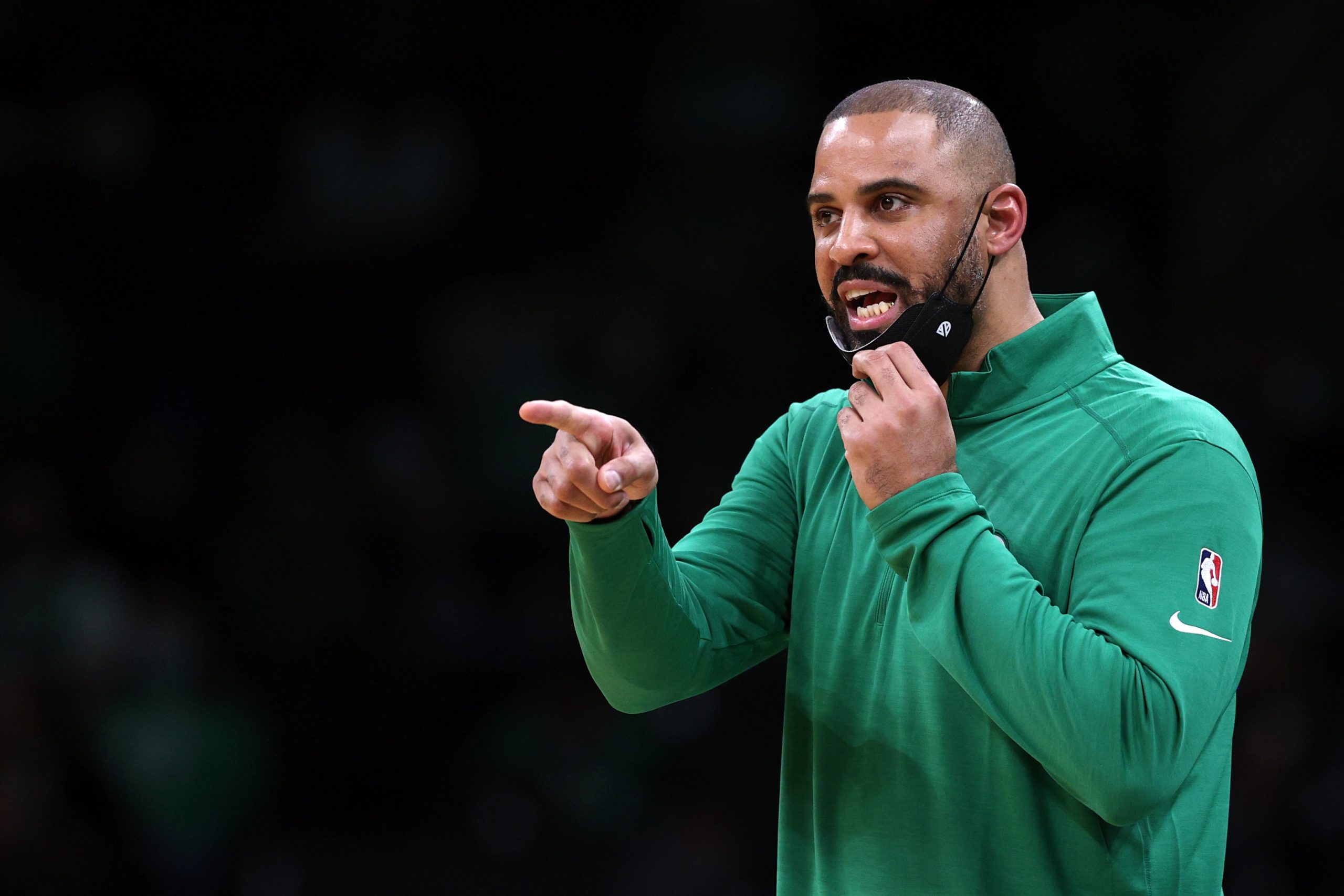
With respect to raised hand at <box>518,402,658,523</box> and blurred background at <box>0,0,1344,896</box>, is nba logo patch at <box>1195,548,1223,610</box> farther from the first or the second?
blurred background at <box>0,0,1344,896</box>

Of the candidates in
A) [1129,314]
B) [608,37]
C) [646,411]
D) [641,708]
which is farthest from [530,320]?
[641,708]

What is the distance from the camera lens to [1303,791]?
14.8ft

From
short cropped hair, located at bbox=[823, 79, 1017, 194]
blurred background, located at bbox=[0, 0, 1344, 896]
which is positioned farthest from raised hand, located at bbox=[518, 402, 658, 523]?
blurred background, located at bbox=[0, 0, 1344, 896]

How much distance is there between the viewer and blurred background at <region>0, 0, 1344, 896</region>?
4730 mm

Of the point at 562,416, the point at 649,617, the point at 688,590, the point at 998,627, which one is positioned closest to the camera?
the point at 998,627

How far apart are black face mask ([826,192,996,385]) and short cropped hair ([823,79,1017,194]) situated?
55mm

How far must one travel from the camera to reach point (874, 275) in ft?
6.26

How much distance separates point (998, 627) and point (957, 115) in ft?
2.63

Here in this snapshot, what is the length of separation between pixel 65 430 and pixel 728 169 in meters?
3.03

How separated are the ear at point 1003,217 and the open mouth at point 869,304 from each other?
0.18 m

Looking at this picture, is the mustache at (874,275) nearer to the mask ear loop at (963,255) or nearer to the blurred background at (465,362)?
the mask ear loop at (963,255)

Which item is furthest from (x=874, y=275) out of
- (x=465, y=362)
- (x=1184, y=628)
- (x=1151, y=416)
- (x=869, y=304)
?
(x=465, y=362)

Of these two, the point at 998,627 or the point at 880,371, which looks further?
the point at 880,371

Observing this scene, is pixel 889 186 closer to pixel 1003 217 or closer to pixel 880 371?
pixel 1003 217
